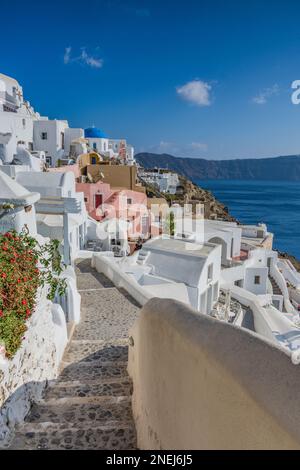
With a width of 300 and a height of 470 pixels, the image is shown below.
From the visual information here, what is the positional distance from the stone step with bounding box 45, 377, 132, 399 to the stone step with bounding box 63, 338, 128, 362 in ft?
3.78

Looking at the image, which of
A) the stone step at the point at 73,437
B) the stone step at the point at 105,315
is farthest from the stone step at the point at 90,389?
the stone step at the point at 105,315

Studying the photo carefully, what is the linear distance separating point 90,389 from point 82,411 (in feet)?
2.17

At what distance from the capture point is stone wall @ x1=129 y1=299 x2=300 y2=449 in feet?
5.54

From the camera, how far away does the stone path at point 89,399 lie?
360cm

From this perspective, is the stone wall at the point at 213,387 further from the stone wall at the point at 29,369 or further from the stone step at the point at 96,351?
the stone step at the point at 96,351

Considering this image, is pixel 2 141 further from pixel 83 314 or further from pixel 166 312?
pixel 166 312

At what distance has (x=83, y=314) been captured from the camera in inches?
354

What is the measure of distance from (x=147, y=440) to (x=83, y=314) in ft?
19.3

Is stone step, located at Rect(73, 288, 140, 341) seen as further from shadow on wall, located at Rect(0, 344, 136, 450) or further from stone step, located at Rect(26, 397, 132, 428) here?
stone step, located at Rect(26, 397, 132, 428)

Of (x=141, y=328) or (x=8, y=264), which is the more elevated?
(x=8, y=264)

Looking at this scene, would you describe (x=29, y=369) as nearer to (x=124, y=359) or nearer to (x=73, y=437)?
(x=73, y=437)
